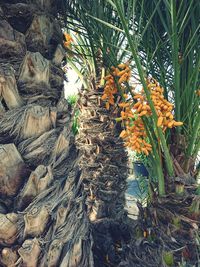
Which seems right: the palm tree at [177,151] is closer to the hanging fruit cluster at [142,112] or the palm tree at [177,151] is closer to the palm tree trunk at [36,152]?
the hanging fruit cluster at [142,112]

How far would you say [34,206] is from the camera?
1.26 metres

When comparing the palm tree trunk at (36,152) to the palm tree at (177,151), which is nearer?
the palm tree trunk at (36,152)

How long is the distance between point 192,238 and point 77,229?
0.60 metres

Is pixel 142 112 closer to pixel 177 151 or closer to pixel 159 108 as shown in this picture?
pixel 159 108

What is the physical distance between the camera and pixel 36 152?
1.32 m

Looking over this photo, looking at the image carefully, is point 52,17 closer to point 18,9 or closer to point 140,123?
point 18,9

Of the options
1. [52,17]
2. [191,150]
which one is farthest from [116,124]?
[52,17]

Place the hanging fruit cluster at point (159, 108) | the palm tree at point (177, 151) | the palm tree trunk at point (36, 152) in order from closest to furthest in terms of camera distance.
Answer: the palm tree trunk at point (36, 152)
the hanging fruit cluster at point (159, 108)
the palm tree at point (177, 151)

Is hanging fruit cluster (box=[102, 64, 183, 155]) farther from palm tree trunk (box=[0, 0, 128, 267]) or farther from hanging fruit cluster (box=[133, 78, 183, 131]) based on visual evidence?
palm tree trunk (box=[0, 0, 128, 267])

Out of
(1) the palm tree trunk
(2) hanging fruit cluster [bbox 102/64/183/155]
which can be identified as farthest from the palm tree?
(1) the palm tree trunk

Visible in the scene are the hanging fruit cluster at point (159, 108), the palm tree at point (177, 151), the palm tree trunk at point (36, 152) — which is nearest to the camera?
the palm tree trunk at point (36, 152)

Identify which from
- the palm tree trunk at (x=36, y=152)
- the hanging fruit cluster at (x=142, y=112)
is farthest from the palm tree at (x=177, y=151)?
the palm tree trunk at (x=36, y=152)

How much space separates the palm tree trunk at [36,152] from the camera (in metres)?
1.24

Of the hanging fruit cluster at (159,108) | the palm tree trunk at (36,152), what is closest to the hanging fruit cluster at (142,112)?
the hanging fruit cluster at (159,108)
